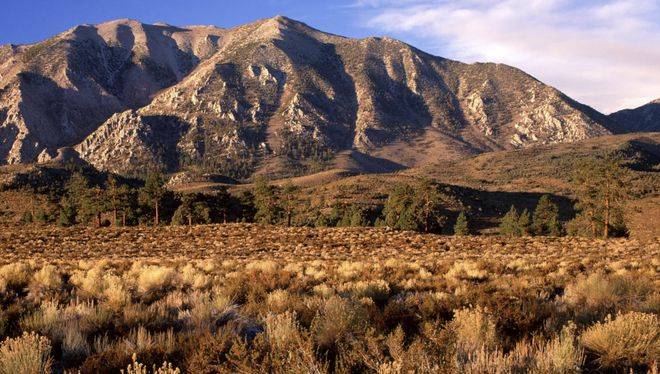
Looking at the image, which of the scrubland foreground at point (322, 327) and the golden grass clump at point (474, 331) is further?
the golden grass clump at point (474, 331)

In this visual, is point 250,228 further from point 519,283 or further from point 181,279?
point 519,283

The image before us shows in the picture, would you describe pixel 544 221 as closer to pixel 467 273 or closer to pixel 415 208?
pixel 415 208

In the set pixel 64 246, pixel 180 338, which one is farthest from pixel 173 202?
pixel 180 338

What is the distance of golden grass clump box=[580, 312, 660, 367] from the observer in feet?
17.2

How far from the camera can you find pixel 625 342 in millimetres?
5375

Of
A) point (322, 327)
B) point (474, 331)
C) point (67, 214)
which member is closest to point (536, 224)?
point (474, 331)

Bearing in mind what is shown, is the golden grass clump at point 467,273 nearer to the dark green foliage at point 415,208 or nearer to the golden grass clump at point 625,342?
the golden grass clump at point 625,342

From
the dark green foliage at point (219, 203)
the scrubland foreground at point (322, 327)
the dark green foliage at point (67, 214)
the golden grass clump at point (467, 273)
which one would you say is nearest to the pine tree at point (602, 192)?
the golden grass clump at point (467, 273)

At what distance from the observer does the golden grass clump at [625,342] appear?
5.25 m

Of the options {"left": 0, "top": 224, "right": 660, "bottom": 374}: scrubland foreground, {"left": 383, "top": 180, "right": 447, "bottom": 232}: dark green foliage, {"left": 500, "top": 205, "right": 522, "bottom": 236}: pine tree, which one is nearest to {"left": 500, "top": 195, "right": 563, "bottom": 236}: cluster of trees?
{"left": 500, "top": 205, "right": 522, "bottom": 236}: pine tree

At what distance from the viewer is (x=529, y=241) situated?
36.1m

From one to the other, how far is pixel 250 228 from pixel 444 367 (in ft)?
151

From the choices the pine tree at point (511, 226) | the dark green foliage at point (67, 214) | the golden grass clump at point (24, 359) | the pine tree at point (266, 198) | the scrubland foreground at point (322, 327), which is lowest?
the pine tree at point (511, 226)

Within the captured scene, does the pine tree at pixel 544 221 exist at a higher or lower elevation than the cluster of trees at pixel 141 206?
lower
